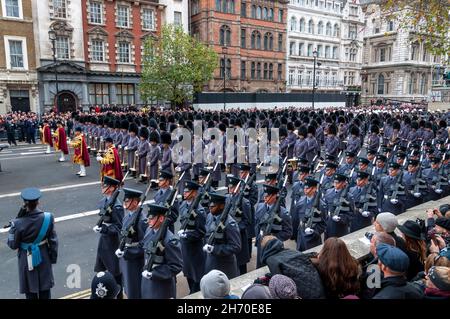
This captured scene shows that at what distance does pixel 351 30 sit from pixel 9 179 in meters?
59.6

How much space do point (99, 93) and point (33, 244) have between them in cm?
3216

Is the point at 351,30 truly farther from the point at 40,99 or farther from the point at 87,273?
the point at 87,273

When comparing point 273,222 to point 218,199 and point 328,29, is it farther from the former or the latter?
point 328,29

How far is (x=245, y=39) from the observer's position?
46781 mm

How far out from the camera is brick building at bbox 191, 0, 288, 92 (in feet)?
142

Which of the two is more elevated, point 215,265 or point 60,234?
point 215,265

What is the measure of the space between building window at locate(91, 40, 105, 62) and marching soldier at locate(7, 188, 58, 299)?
32049mm

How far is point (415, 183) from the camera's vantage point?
27.5 ft

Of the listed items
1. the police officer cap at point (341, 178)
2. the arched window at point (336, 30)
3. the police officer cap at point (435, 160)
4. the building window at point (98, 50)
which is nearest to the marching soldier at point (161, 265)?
the police officer cap at point (341, 178)

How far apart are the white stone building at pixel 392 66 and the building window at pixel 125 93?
43494mm

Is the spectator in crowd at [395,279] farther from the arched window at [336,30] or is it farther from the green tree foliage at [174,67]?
the arched window at [336,30]

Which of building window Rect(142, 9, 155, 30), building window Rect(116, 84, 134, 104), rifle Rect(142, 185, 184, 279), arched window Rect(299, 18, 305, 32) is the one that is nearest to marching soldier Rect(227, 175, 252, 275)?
rifle Rect(142, 185, 184, 279)

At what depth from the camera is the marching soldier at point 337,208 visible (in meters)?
6.43
